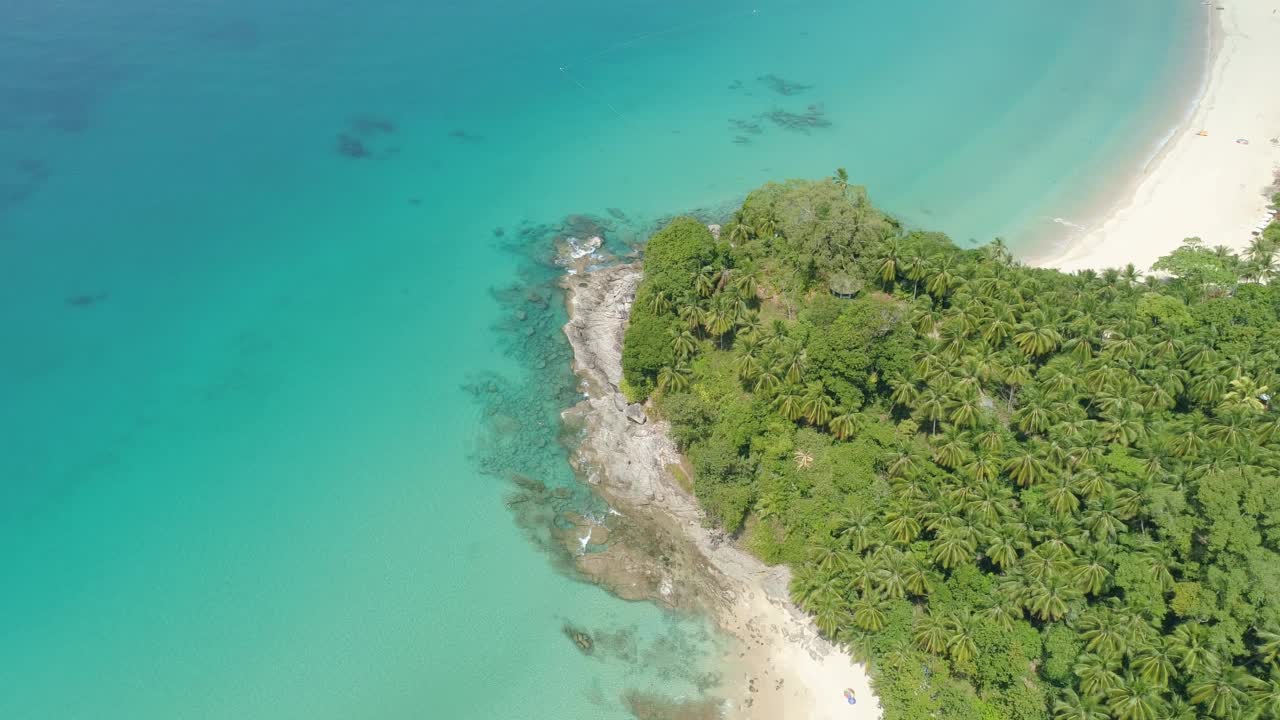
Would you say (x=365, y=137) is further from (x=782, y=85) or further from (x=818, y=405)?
(x=818, y=405)

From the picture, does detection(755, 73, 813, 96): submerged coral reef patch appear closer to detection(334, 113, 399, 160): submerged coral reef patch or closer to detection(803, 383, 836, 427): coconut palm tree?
detection(334, 113, 399, 160): submerged coral reef patch

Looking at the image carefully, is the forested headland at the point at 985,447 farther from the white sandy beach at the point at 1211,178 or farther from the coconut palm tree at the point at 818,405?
the white sandy beach at the point at 1211,178

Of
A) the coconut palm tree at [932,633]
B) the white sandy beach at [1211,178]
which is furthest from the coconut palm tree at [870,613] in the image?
the white sandy beach at [1211,178]

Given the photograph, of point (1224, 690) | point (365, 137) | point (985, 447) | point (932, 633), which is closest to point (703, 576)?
point (932, 633)

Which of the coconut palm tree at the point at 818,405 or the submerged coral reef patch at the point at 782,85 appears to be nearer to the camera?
the coconut palm tree at the point at 818,405

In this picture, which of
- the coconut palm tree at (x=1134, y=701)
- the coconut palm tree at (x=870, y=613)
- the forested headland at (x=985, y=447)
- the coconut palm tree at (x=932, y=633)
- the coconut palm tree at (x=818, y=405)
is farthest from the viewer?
the coconut palm tree at (x=818, y=405)

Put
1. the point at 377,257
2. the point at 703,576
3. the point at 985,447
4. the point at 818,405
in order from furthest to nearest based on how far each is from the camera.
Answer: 1. the point at 377,257
2. the point at 818,405
3. the point at 703,576
4. the point at 985,447
